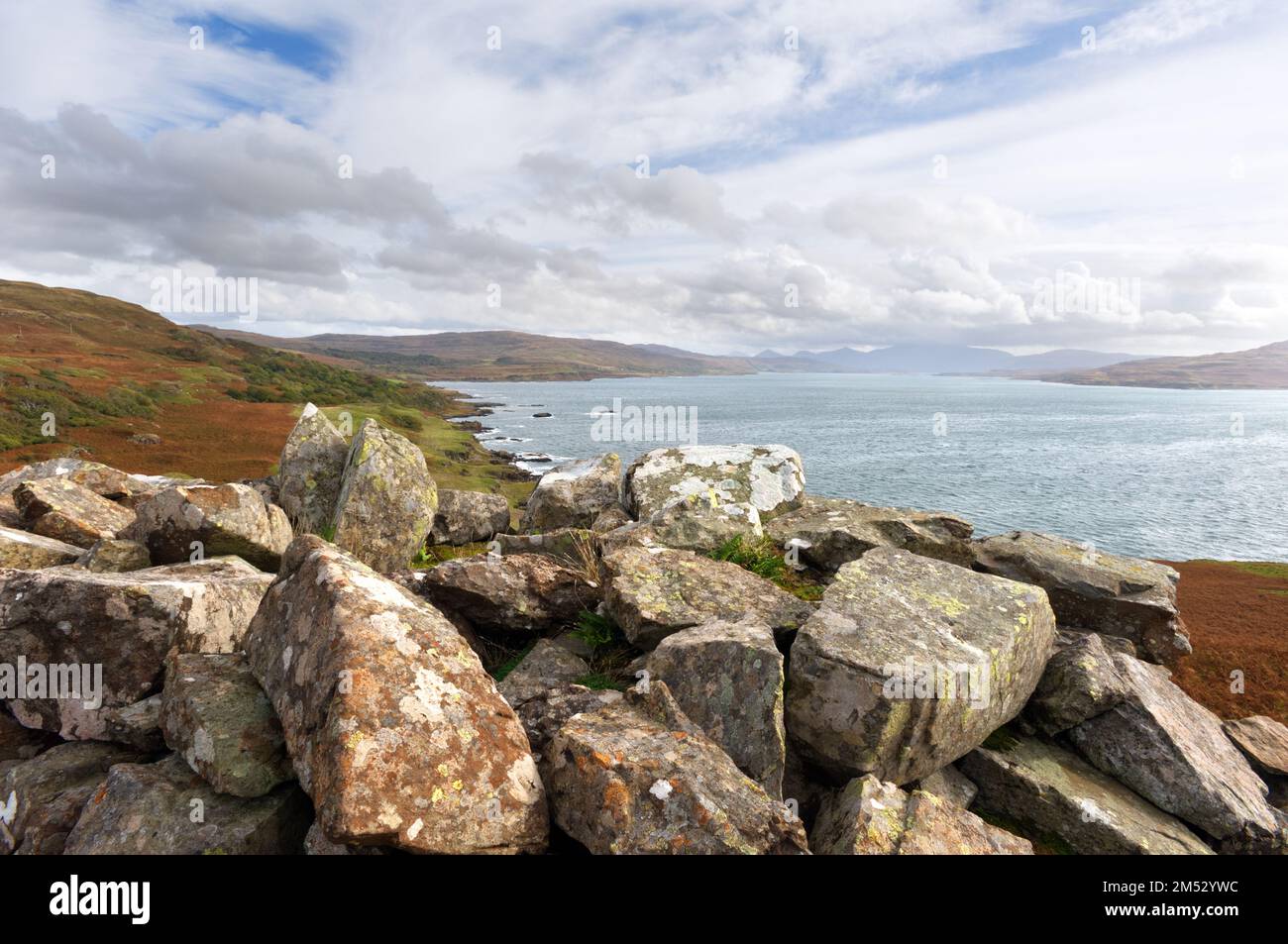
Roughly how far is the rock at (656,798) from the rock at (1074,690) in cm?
527

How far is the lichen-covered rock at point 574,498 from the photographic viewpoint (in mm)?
14844

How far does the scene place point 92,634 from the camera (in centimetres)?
679

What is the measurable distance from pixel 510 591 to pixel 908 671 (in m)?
5.26

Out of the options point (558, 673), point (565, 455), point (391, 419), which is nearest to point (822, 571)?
point (558, 673)

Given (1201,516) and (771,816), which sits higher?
(771,816)

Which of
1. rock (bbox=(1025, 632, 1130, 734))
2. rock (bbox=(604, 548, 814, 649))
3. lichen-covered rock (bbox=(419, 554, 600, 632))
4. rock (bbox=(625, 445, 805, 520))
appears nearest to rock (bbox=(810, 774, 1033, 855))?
rock (bbox=(604, 548, 814, 649))

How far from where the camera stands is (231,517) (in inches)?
387

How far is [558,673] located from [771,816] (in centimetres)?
367

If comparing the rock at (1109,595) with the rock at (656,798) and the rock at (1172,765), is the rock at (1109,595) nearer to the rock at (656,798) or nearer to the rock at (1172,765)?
the rock at (1172,765)

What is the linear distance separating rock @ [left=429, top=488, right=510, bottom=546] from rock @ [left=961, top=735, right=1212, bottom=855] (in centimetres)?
1059

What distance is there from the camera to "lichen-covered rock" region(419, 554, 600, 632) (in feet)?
29.2

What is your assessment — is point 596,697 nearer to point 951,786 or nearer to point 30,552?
point 951,786

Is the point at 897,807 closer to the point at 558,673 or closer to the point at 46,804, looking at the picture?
the point at 558,673
